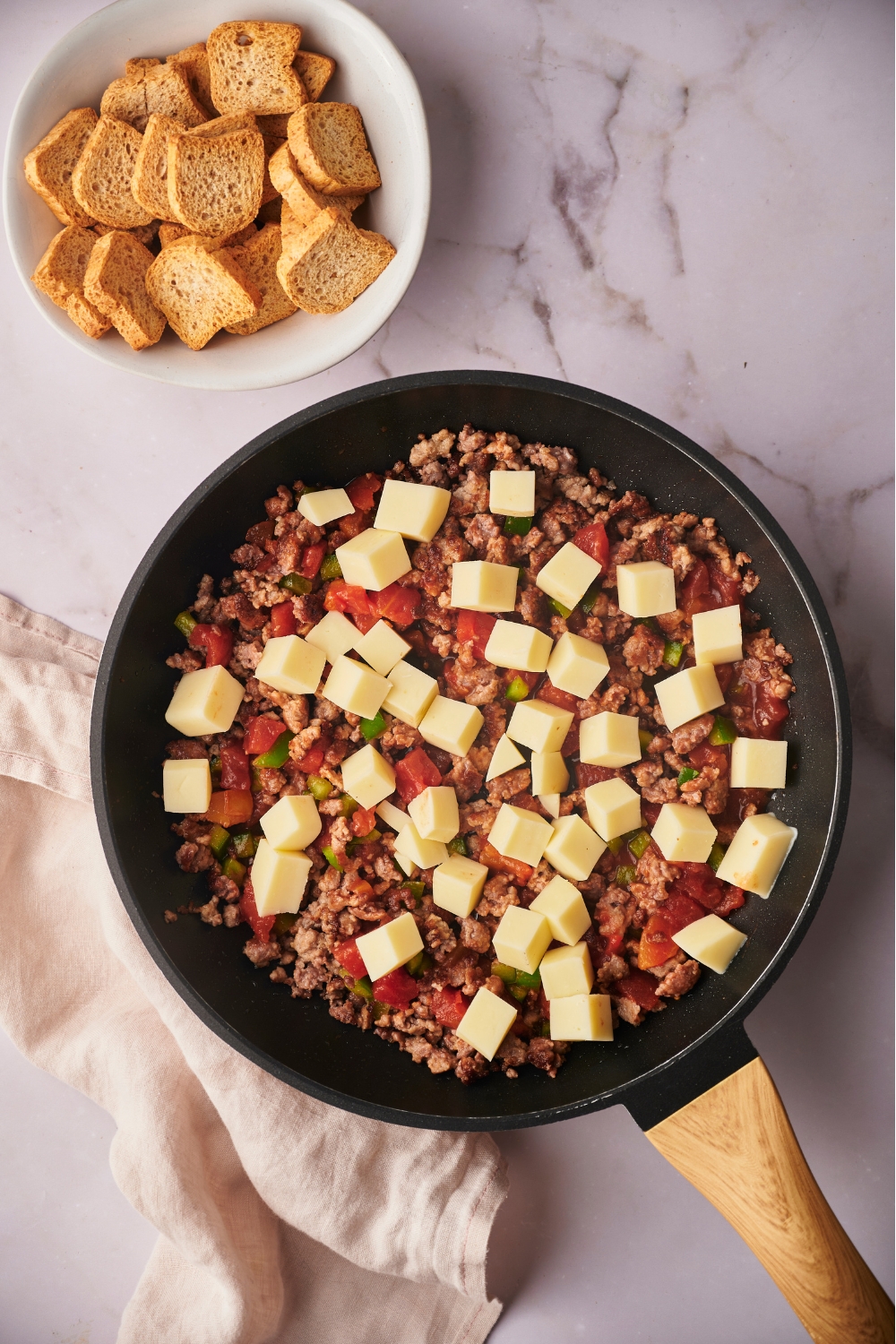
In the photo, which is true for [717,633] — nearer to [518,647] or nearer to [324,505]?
[518,647]

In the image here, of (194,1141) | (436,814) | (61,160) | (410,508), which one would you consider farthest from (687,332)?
(194,1141)

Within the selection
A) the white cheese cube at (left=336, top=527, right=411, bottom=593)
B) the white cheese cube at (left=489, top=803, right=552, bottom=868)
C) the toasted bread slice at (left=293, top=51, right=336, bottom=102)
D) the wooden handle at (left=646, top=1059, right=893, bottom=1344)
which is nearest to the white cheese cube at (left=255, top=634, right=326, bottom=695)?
the white cheese cube at (left=336, top=527, right=411, bottom=593)

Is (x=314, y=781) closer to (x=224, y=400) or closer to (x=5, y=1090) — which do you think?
(x=224, y=400)

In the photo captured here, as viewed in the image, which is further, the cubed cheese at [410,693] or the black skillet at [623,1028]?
the cubed cheese at [410,693]

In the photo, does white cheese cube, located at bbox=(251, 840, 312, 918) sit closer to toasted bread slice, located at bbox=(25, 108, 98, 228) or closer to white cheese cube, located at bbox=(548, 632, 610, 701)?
white cheese cube, located at bbox=(548, 632, 610, 701)

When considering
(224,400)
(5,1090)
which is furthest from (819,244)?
(5,1090)

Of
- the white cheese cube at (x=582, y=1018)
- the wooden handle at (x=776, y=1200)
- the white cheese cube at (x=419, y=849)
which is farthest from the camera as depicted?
the white cheese cube at (x=419, y=849)

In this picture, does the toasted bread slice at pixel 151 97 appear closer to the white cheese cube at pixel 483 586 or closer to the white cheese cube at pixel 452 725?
the white cheese cube at pixel 483 586

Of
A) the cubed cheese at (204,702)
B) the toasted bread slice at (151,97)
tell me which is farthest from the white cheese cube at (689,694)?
the toasted bread slice at (151,97)
